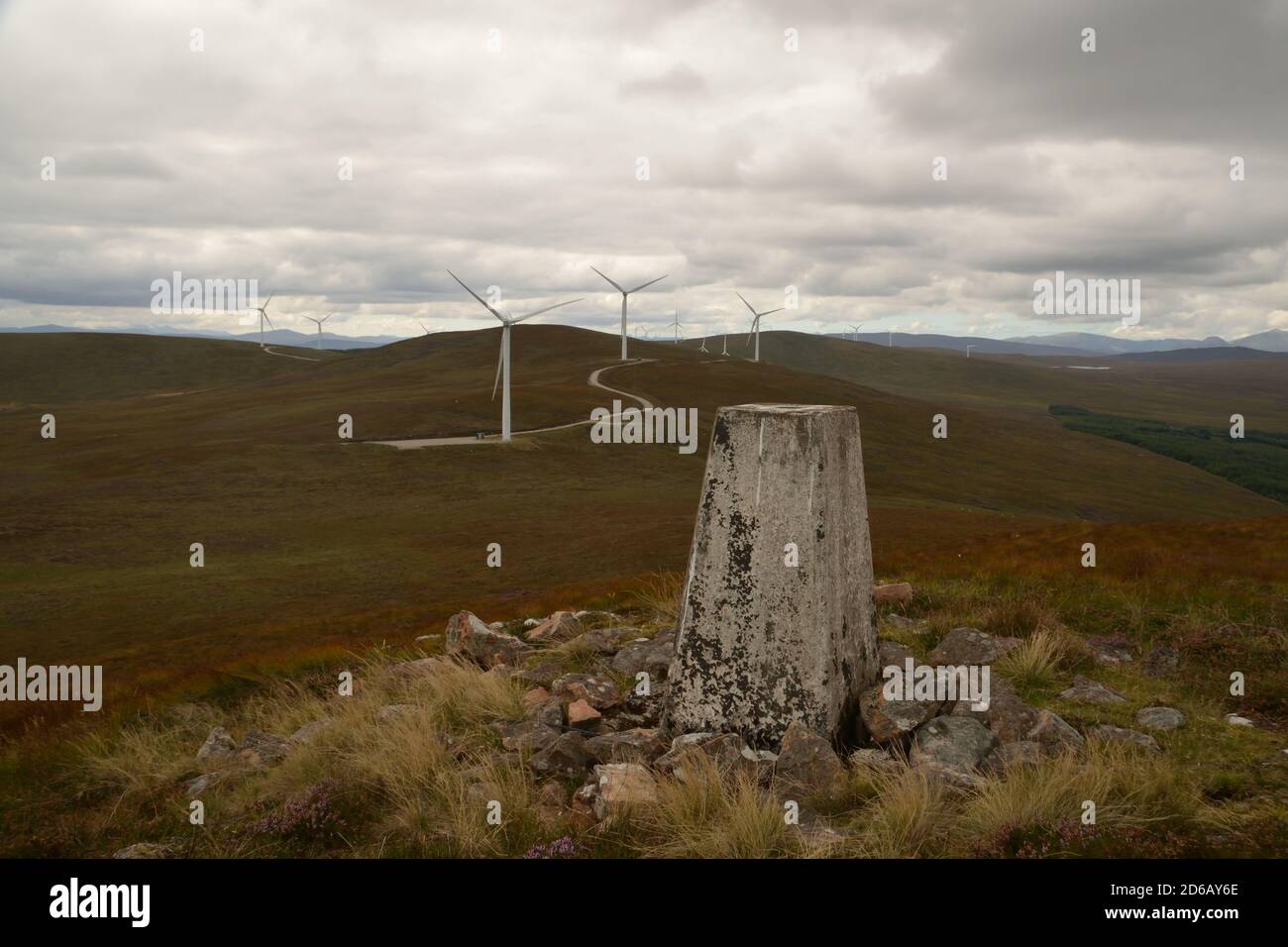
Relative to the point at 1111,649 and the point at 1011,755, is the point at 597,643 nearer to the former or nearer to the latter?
the point at 1011,755

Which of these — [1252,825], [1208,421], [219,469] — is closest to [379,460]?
[219,469]

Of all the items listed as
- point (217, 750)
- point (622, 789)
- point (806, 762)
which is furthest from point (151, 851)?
point (806, 762)

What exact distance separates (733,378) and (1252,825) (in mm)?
124537

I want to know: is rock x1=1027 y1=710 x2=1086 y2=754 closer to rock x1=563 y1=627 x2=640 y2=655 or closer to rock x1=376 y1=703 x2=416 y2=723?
rock x1=563 y1=627 x2=640 y2=655

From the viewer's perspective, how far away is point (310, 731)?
955 cm

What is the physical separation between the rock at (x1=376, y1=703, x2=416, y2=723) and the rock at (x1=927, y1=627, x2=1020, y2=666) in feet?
18.9

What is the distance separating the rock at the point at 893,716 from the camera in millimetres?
8422

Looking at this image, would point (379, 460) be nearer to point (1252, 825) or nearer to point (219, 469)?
point (219, 469)

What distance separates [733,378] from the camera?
425 feet

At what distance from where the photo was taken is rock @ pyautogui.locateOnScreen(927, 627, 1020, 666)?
32.6ft

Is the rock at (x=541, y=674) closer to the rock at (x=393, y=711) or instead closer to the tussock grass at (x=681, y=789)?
the tussock grass at (x=681, y=789)

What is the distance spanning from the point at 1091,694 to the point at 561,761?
568 cm

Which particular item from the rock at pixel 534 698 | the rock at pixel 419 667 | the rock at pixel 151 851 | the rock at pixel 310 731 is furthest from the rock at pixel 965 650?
the rock at pixel 151 851

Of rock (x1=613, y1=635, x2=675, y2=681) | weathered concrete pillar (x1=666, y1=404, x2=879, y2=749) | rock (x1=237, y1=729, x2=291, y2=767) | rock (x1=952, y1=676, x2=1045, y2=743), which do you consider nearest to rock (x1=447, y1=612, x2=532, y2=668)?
rock (x1=613, y1=635, x2=675, y2=681)
